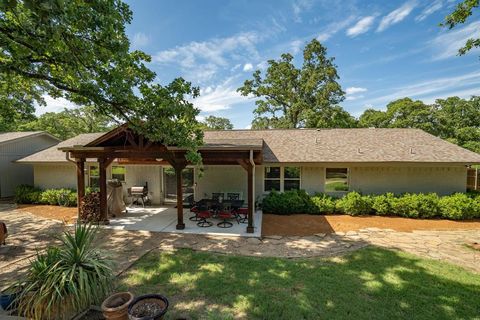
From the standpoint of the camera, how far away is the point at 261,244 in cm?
802

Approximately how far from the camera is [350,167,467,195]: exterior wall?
41.0ft

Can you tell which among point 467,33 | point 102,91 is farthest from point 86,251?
point 467,33

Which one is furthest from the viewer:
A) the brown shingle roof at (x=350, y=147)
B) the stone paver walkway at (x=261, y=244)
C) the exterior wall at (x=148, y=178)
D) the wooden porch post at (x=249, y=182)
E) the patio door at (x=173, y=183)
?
the patio door at (x=173, y=183)

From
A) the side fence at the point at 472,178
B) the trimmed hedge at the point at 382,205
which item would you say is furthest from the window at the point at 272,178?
the side fence at the point at 472,178

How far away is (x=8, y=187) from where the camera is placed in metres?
17.5

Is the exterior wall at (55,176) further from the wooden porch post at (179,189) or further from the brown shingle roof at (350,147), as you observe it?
the wooden porch post at (179,189)

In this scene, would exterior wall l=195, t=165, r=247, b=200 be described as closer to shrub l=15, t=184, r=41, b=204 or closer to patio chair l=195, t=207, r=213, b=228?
patio chair l=195, t=207, r=213, b=228

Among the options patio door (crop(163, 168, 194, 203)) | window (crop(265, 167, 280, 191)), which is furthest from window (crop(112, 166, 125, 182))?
window (crop(265, 167, 280, 191))

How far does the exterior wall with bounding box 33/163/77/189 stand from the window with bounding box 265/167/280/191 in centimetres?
1228

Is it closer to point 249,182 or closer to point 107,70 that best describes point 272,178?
point 249,182

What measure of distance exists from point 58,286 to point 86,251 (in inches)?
28.7

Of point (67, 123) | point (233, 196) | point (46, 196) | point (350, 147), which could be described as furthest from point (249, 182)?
point (67, 123)

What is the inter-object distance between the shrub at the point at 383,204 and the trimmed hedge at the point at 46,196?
16616 mm

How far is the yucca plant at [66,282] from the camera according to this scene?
3.73 meters
